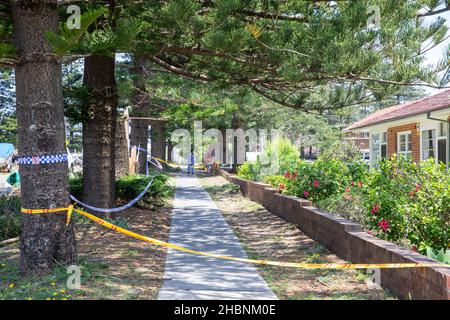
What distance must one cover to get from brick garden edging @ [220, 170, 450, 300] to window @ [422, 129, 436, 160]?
8367 millimetres

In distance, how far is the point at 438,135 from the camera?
16.9 m

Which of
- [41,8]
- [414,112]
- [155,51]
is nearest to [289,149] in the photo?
[414,112]

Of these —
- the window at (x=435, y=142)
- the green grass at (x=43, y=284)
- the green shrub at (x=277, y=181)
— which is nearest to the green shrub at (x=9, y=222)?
the green grass at (x=43, y=284)

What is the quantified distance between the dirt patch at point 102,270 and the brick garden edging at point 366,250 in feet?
8.54

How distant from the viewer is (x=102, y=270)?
6434 millimetres

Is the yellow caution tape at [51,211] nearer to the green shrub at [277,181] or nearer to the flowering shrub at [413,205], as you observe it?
the flowering shrub at [413,205]

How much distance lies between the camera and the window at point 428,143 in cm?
1741

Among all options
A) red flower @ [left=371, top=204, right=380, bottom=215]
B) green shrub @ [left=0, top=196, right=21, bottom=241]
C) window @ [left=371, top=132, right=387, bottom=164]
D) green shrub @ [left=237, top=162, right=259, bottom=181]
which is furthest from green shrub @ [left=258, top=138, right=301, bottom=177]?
red flower @ [left=371, top=204, right=380, bottom=215]

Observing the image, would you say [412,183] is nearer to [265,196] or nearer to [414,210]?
[414,210]

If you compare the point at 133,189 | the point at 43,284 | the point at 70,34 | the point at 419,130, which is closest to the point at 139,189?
the point at 133,189

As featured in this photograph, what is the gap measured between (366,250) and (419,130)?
1368 centimetres

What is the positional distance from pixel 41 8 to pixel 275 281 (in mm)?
4497

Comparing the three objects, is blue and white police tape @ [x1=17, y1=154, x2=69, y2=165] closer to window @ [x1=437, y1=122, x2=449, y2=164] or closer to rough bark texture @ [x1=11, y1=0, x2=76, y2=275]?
A: rough bark texture @ [x1=11, y1=0, x2=76, y2=275]

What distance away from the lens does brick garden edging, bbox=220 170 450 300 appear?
180 inches
